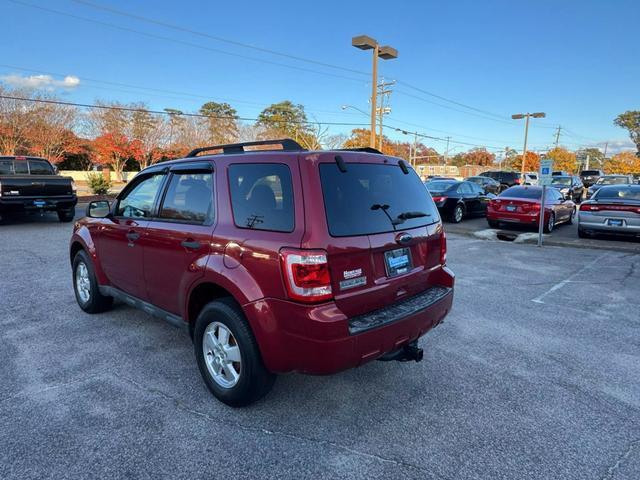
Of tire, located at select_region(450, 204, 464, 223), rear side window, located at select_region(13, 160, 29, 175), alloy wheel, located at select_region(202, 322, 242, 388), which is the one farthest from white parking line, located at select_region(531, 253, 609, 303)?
rear side window, located at select_region(13, 160, 29, 175)

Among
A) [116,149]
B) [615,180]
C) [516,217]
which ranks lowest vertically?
[516,217]

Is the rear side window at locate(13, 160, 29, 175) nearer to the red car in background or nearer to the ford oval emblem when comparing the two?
the ford oval emblem

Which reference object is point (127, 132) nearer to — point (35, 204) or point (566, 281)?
point (35, 204)

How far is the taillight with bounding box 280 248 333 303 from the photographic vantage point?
7.91 feet

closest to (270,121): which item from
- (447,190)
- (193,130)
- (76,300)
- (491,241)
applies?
(193,130)

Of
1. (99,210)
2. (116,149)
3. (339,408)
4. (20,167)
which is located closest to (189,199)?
(99,210)

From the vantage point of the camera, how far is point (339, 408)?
9.71ft

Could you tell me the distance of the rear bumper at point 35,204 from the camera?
11.0 meters

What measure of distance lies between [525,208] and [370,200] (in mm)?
10937

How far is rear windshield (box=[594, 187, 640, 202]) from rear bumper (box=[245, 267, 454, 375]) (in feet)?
34.1

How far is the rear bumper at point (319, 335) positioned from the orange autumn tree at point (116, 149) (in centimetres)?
3892

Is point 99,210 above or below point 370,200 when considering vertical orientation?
below

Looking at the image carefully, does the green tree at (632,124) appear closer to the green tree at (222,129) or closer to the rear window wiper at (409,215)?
the green tree at (222,129)

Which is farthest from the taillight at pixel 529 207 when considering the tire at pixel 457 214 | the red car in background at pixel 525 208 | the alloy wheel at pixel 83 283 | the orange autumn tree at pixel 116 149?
the orange autumn tree at pixel 116 149
